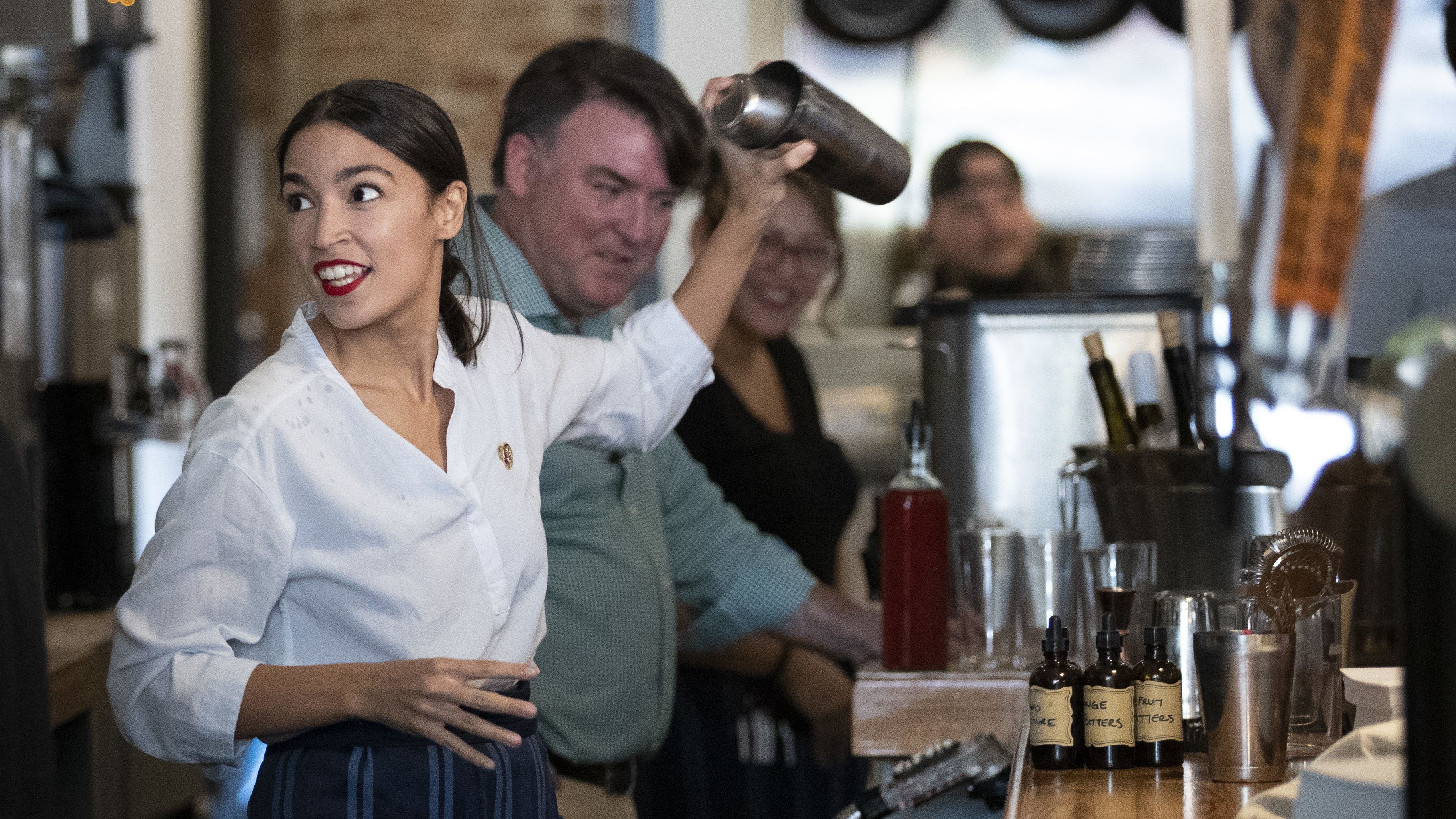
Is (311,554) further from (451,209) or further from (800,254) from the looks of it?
(800,254)

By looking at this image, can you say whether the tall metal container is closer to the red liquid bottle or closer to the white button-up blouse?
the red liquid bottle

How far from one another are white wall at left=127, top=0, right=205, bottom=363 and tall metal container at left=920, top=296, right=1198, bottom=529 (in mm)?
2388

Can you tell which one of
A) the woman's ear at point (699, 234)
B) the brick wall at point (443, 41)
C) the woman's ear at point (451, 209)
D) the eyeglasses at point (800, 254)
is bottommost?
the woman's ear at point (451, 209)

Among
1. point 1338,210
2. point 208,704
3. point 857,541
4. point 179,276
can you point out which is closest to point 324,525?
point 208,704

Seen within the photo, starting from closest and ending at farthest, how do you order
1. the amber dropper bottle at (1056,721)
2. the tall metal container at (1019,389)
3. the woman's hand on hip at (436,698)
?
the woman's hand on hip at (436,698) → the amber dropper bottle at (1056,721) → the tall metal container at (1019,389)

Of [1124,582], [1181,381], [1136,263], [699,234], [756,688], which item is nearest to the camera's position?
[1124,582]

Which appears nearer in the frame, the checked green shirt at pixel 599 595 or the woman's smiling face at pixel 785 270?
the checked green shirt at pixel 599 595

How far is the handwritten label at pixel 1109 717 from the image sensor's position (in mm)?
1047

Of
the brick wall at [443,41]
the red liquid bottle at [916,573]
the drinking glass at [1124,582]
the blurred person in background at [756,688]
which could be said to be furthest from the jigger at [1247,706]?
the brick wall at [443,41]

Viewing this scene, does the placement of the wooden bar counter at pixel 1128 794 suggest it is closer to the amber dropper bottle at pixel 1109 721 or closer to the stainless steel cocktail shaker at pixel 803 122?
the amber dropper bottle at pixel 1109 721

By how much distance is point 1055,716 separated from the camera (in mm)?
1058

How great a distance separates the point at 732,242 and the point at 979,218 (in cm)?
160

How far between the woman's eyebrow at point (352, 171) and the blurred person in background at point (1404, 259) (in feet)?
3.42

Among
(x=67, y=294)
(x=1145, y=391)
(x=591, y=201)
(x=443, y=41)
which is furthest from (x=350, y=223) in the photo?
(x=443, y=41)
